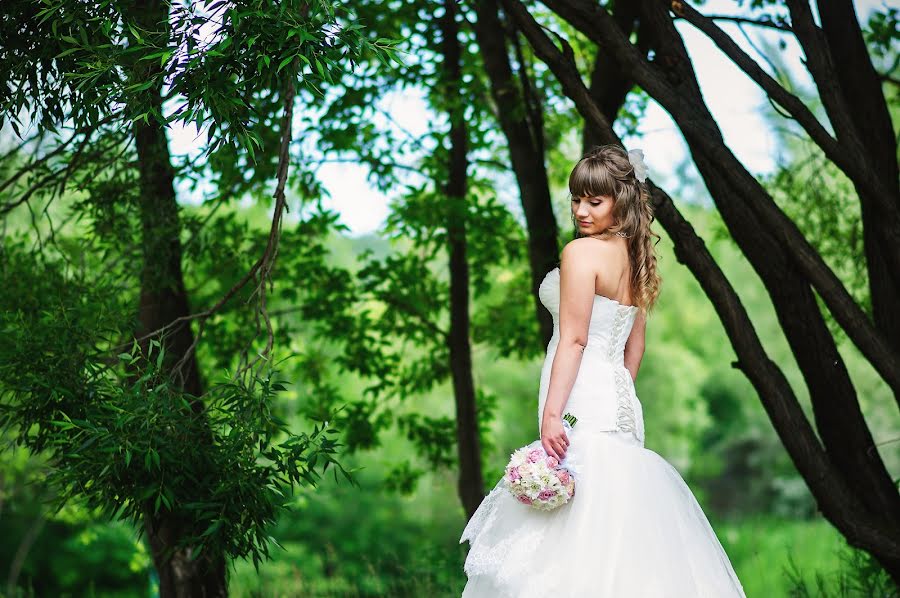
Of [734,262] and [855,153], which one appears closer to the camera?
[855,153]

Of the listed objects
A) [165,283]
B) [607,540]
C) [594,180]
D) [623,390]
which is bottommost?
[607,540]

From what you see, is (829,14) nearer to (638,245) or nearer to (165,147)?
(638,245)

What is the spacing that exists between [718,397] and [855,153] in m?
28.6

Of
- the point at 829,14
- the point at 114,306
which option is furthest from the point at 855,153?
the point at 114,306

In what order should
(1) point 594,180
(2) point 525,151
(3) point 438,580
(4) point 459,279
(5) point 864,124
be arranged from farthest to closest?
1. (4) point 459,279
2. (3) point 438,580
3. (2) point 525,151
4. (5) point 864,124
5. (1) point 594,180

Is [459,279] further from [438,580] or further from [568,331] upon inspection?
[568,331]

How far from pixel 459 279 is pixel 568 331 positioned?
461 centimetres

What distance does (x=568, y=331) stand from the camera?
3.35 meters

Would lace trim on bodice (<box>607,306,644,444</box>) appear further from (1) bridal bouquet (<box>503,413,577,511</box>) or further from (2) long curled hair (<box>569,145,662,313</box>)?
(1) bridal bouquet (<box>503,413,577,511</box>)

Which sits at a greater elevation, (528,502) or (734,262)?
(734,262)

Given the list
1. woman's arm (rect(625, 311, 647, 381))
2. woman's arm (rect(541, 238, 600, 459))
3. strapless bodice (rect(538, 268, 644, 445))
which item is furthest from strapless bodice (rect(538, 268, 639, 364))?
woman's arm (rect(625, 311, 647, 381))

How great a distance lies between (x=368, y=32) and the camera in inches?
303

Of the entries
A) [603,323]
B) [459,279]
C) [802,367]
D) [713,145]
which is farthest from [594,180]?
[459,279]

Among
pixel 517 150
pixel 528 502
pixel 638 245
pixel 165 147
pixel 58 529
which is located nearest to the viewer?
pixel 528 502
